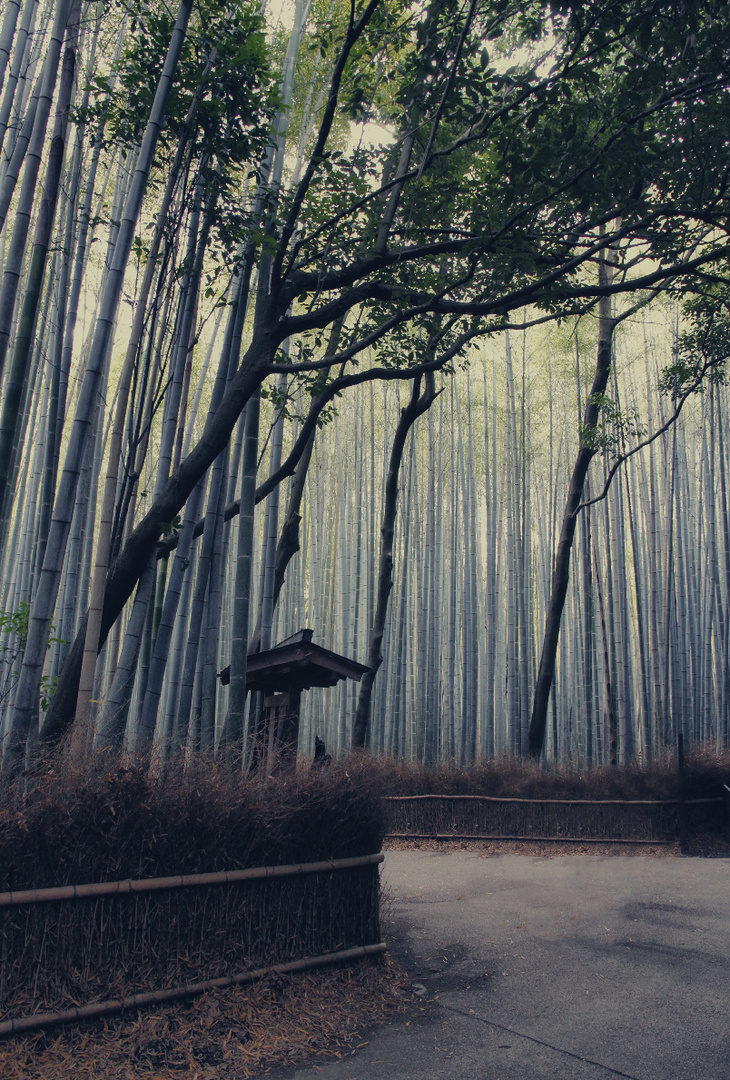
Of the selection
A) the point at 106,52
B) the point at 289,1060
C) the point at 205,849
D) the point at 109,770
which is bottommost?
the point at 289,1060

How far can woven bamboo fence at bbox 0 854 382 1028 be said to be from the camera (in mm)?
2061

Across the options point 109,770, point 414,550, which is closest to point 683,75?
point 109,770

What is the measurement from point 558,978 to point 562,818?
11.9 ft

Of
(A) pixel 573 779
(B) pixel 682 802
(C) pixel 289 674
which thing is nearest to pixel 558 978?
(C) pixel 289 674

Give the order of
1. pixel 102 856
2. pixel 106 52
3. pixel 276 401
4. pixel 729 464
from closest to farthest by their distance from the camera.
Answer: pixel 102 856, pixel 106 52, pixel 276 401, pixel 729 464

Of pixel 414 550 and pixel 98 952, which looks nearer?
pixel 98 952

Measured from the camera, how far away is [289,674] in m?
4.48

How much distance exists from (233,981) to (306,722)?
7405 millimetres

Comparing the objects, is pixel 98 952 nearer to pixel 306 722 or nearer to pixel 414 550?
pixel 414 550

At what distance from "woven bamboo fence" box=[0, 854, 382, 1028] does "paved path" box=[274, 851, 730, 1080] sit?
0.43 meters

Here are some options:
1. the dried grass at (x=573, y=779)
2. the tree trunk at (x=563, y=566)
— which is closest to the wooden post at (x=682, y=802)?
the dried grass at (x=573, y=779)

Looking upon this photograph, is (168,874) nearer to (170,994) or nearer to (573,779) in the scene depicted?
(170,994)

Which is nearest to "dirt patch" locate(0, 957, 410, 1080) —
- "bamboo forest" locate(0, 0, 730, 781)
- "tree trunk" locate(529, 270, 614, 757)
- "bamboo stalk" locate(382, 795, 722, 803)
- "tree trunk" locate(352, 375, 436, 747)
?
"bamboo forest" locate(0, 0, 730, 781)

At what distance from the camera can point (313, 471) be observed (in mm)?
9992
